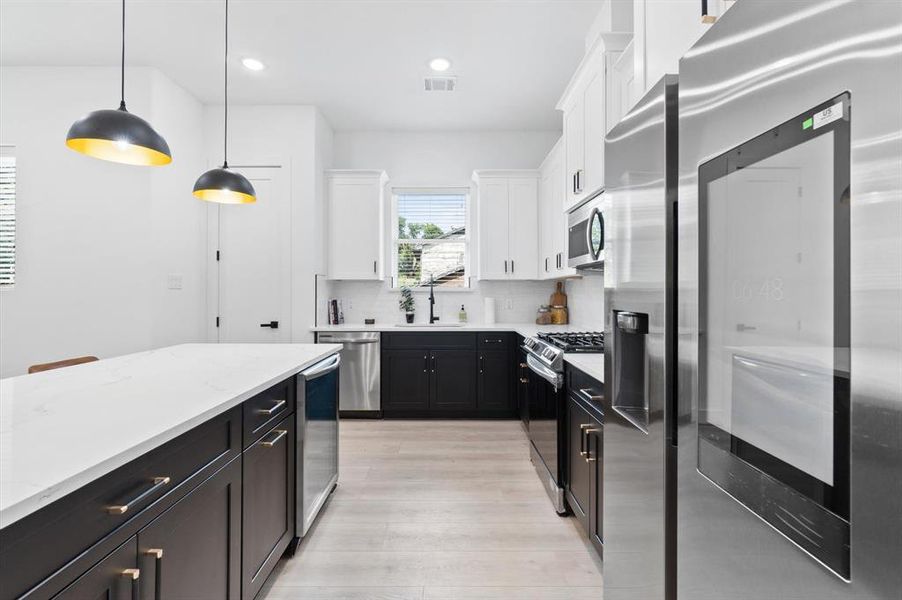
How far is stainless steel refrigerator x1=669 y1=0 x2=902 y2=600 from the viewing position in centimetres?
48

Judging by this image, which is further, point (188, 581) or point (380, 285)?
point (380, 285)

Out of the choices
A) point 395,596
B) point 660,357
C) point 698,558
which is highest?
point 660,357

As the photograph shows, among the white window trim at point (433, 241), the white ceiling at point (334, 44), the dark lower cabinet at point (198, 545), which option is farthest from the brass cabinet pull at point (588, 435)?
the white window trim at point (433, 241)

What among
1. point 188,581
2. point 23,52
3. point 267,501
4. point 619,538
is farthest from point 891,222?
point 23,52

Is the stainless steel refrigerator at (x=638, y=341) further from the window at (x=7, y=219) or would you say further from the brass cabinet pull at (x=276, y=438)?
the window at (x=7, y=219)

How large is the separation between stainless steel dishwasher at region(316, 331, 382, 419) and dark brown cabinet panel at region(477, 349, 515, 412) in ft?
3.34

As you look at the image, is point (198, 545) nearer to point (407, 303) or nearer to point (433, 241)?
point (407, 303)

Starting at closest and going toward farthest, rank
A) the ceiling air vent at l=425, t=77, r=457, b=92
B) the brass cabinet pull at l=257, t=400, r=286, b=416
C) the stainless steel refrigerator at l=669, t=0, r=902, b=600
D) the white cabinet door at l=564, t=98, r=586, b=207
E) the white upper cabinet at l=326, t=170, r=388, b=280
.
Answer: the stainless steel refrigerator at l=669, t=0, r=902, b=600 → the brass cabinet pull at l=257, t=400, r=286, b=416 → the white cabinet door at l=564, t=98, r=586, b=207 → the ceiling air vent at l=425, t=77, r=457, b=92 → the white upper cabinet at l=326, t=170, r=388, b=280

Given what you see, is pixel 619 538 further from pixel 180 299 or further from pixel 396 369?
pixel 180 299

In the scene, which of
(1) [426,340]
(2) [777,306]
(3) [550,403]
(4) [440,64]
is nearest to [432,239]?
(1) [426,340]

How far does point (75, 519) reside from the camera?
84cm

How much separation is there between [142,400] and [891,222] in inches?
66.1

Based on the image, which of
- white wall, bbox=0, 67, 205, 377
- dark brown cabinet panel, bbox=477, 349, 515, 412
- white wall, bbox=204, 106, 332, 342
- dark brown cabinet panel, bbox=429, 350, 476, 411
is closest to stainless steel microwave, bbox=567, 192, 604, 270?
dark brown cabinet panel, bbox=477, 349, 515, 412

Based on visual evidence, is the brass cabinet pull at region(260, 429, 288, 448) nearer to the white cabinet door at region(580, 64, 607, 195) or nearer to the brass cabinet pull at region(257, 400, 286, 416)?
the brass cabinet pull at region(257, 400, 286, 416)
